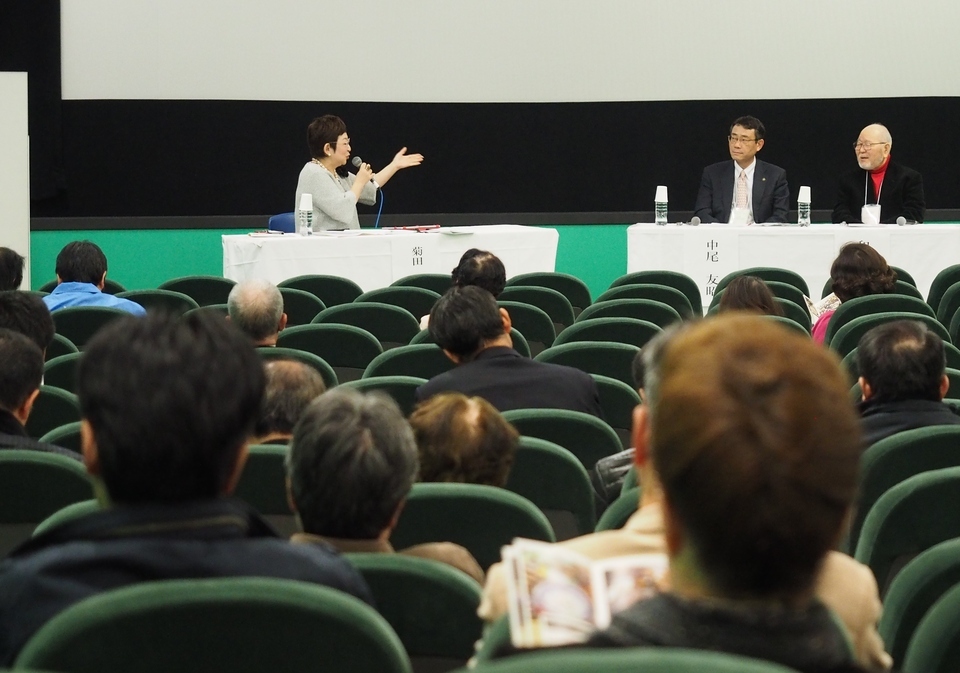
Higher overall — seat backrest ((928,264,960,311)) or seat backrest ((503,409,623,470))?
seat backrest ((928,264,960,311))

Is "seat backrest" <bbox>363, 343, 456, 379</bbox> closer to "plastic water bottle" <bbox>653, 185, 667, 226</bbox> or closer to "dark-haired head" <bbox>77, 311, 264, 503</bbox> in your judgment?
"dark-haired head" <bbox>77, 311, 264, 503</bbox>

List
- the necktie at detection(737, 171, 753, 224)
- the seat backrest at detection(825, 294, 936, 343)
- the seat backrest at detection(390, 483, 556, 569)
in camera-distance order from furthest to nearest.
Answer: the necktie at detection(737, 171, 753, 224) → the seat backrest at detection(825, 294, 936, 343) → the seat backrest at detection(390, 483, 556, 569)

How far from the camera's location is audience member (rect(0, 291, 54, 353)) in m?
3.95

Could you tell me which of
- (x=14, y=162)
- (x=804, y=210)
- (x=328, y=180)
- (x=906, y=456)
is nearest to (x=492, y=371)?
(x=906, y=456)

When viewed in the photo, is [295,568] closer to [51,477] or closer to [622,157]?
[51,477]

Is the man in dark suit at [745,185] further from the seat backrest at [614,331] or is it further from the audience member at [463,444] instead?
the audience member at [463,444]

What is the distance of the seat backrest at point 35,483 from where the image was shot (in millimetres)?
2519

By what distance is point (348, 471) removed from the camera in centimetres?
198

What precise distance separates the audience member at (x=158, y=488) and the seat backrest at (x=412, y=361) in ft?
8.34

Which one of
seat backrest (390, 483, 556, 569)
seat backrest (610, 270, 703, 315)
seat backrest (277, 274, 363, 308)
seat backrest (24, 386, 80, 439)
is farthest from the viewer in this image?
seat backrest (610, 270, 703, 315)

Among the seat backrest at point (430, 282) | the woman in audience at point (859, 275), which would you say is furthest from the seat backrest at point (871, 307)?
the seat backrest at point (430, 282)

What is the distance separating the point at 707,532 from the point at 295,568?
2.20ft

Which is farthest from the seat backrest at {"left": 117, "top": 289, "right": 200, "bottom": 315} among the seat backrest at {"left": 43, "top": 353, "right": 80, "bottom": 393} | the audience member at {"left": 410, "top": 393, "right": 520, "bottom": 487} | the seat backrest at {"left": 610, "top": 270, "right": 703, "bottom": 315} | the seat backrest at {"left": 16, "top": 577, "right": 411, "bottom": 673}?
the seat backrest at {"left": 16, "top": 577, "right": 411, "bottom": 673}

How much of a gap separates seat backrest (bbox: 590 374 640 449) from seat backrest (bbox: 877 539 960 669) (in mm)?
1758
